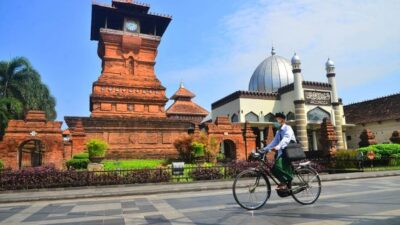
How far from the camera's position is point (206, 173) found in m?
14.3

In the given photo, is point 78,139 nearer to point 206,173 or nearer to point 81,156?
point 81,156

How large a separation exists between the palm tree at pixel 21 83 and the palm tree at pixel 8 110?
175 cm

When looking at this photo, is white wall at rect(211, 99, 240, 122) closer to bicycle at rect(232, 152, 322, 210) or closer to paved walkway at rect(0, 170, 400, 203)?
paved walkway at rect(0, 170, 400, 203)

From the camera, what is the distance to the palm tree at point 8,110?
79.1 ft

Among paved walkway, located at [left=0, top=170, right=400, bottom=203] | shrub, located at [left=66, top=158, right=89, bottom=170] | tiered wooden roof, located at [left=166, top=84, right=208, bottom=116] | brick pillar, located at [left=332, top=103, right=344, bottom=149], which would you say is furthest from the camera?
tiered wooden roof, located at [left=166, top=84, right=208, bottom=116]

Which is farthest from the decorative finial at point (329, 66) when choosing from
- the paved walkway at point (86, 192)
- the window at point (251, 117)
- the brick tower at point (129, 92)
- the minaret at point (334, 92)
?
the paved walkway at point (86, 192)

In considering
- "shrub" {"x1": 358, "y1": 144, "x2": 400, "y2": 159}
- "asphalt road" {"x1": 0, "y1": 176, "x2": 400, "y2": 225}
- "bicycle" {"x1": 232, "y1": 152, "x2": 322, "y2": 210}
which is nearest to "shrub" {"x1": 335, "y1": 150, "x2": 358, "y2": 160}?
"shrub" {"x1": 358, "y1": 144, "x2": 400, "y2": 159}

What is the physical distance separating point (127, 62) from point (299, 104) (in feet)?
66.4

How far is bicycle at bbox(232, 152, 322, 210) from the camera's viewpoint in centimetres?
566

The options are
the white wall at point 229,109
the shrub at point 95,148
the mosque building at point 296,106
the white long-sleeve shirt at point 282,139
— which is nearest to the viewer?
the white long-sleeve shirt at point 282,139

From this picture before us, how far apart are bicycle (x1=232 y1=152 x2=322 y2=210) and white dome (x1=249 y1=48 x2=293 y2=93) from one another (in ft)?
125

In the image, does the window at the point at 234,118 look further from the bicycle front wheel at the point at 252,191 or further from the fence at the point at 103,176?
the bicycle front wheel at the point at 252,191

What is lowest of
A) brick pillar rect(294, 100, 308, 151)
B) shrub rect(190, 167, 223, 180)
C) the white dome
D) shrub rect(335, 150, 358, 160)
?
shrub rect(190, 167, 223, 180)

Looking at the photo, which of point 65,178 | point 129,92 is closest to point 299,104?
point 129,92
